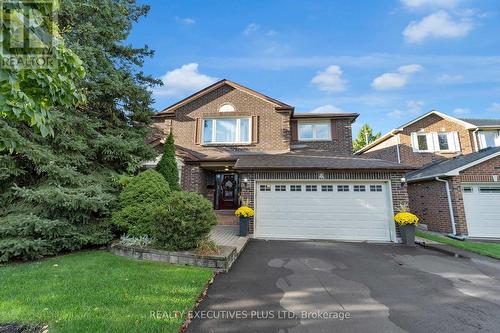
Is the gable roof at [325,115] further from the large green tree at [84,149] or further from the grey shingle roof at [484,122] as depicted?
the grey shingle roof at [484,122]

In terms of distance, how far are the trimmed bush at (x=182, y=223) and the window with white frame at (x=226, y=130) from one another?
8139 mm

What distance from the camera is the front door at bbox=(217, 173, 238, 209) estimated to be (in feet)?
48.9

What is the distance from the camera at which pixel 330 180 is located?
9.91 m

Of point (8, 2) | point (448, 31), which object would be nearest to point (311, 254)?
point (8, 2)

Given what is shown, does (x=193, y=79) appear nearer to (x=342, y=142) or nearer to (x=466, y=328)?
(x=342, y=142)

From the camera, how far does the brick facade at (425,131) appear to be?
1727cm

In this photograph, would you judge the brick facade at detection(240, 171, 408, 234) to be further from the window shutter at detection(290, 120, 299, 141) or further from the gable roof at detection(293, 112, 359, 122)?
the gable roof at detection(293, 112, 359, 122)

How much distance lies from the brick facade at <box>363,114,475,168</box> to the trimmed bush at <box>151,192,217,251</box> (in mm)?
16810

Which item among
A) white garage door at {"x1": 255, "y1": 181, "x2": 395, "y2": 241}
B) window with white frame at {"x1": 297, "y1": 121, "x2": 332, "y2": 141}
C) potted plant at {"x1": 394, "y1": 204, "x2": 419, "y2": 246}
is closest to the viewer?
potted plant at {"x1": 394, "y1": 204, "x2": 419, "y2": 246}

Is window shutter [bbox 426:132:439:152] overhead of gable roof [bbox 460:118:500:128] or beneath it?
beneath

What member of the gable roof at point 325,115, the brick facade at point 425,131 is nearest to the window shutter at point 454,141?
the brick facade at point 425,131

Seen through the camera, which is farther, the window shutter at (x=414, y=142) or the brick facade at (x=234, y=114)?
the window shutter at (x=414, y=142)

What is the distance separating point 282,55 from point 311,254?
10219 mm

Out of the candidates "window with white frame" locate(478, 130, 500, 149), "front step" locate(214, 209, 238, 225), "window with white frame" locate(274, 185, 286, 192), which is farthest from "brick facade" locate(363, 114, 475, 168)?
"front step" locate(214, 209, 238, 225)
